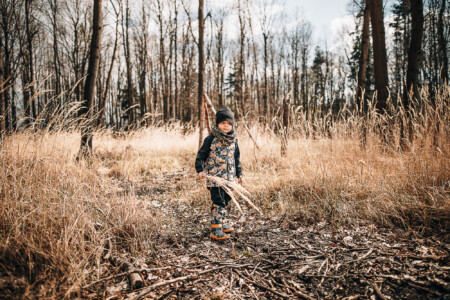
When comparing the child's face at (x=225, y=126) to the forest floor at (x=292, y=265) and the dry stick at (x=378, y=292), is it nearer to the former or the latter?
the forest floor at (x=292, y=265)

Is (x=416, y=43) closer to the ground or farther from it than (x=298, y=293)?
farther from it

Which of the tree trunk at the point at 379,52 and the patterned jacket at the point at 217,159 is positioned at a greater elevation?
the tree trunk at the point at 379,52

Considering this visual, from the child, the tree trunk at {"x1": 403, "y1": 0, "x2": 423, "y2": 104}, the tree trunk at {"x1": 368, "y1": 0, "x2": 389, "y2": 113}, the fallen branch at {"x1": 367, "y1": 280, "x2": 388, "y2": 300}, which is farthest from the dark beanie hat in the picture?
the tree trunk at {"x1": 368, "y1": 0, "x2": 389, "y2": 113}

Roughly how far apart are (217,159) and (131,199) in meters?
1.11

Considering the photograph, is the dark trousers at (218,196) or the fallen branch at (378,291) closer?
the fallen branch at (378,291)

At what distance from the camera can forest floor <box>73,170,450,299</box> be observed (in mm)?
1532

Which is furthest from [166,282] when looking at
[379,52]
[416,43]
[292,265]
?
[379,52]

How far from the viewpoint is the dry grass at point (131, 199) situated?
63.6 inches

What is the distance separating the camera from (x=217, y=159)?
262cm

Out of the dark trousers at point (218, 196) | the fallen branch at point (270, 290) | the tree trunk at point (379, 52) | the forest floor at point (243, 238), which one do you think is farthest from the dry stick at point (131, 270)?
the tree trunk at point (379, 52)

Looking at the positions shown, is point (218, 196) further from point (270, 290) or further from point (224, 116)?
point (270, 290)

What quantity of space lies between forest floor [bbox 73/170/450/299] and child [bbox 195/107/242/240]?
23 centimetres

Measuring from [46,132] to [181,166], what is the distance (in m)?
4.01

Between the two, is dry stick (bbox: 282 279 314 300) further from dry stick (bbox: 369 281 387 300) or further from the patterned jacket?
the patterned jacket
